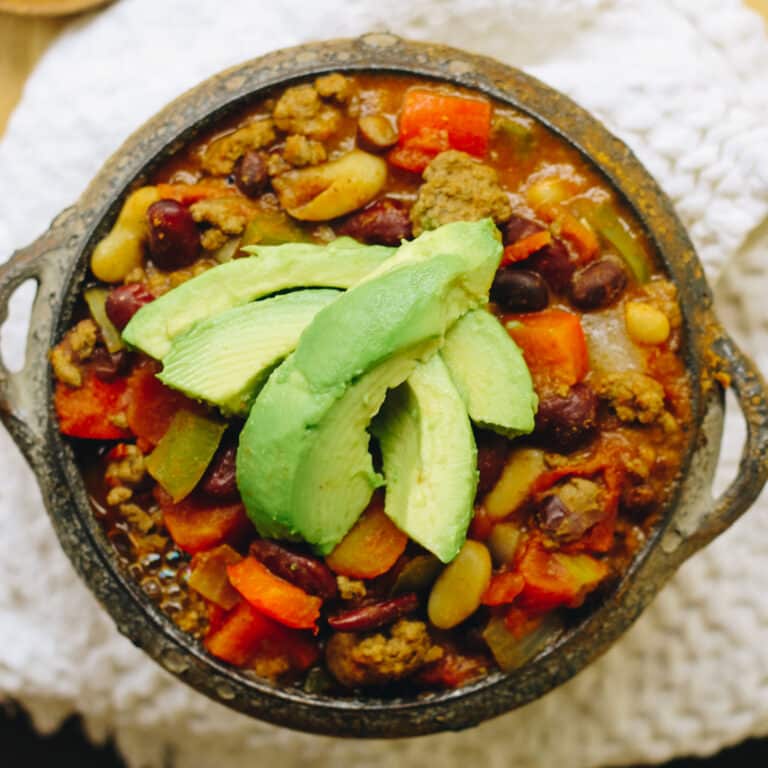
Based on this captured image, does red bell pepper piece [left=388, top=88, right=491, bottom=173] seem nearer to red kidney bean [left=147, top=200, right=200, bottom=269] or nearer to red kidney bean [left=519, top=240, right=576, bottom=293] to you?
red kidney bean [left=519, top=240, right=576, bottom=293]

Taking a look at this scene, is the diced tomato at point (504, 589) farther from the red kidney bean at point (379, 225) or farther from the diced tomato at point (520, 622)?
the red kidney bean at point (379, 225)

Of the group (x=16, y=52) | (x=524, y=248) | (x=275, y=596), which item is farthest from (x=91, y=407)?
(x=16, y=52)

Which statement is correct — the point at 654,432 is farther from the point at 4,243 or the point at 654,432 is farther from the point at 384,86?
the point at 4,243

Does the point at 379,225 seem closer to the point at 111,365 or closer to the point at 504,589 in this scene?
the point at 111,365

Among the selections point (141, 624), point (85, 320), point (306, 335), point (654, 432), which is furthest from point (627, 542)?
point (85, 320)

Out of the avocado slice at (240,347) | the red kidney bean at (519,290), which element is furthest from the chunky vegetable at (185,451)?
the red kidney bean at (519,290)
